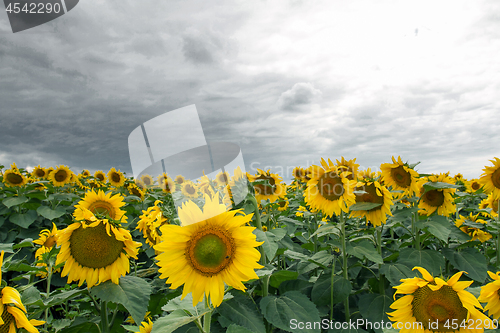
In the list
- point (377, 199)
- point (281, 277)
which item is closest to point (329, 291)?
point (281, 277)

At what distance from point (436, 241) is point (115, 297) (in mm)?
4104

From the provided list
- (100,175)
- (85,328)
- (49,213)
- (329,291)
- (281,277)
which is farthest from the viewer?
(100,175)

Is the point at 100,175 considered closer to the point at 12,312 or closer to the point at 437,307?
the point at 12,312

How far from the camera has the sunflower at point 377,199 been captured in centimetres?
351

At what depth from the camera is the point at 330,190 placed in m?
3.65

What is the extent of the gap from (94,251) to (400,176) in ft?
12.0

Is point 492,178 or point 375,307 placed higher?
point 492,178

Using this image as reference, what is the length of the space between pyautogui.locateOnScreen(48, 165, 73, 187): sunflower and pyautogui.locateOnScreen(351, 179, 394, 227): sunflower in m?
9.50

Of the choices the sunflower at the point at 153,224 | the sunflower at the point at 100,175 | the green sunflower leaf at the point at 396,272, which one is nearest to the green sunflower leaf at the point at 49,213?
the sunflower at the point at 153,224

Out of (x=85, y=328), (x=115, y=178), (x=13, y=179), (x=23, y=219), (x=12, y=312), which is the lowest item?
(x=85, y=328)

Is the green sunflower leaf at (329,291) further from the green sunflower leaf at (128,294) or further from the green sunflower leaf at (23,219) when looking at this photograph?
the green sunflower leaf at (23,219)

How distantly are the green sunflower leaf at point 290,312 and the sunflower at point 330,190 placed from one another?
51.3 inches

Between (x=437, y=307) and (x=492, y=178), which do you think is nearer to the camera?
(x=437, y=307)

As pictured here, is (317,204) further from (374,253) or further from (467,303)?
(467,303)
